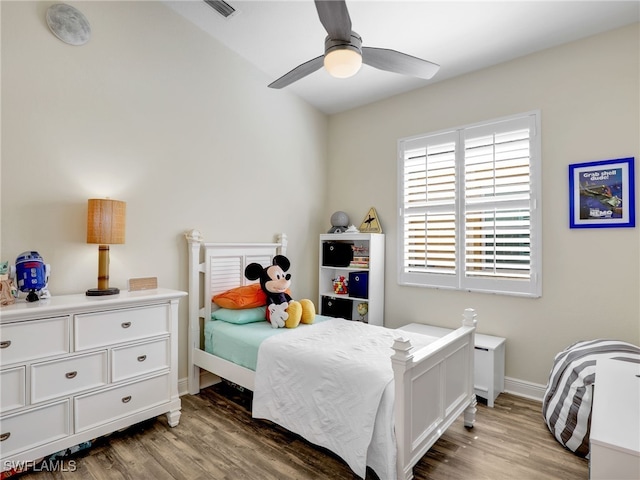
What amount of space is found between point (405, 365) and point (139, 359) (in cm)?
168

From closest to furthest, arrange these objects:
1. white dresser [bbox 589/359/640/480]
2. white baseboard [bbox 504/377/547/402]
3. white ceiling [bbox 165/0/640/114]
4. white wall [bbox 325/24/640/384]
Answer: white dresser [bbox 589/359/640/480] → white ceiling [bbox 165/0/640/114] → white wall [bbox 325/24/640/384] → white baseboard [bbox 504/377/547/402]

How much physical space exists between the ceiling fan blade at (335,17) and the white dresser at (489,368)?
2456 millimetres

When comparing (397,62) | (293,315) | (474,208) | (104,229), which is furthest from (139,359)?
(474,208)

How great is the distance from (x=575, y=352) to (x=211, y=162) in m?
3.26

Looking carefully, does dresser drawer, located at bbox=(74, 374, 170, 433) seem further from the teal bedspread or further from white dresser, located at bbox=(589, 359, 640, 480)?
white dresser, located at bbox=(589, 359, 640, 480)

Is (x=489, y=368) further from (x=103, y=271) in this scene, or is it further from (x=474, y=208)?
(x=103, y=271)

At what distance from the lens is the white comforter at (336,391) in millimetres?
1724

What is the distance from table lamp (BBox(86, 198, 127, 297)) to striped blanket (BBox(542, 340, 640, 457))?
9.93 feet

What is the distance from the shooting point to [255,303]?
2887 mm

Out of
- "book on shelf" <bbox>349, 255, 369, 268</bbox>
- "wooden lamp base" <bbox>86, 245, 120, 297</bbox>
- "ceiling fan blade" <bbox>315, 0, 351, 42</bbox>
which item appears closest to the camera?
"ceiling fan blade" <bbox>315, 0, 351, 42</bbox>

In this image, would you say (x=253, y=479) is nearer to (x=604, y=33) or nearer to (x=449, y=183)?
(x=449, y=183)

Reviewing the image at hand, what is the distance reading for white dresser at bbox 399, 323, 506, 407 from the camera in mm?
2713

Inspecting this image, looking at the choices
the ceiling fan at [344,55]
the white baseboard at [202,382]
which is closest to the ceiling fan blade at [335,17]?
the ceiling fan at [344,55]

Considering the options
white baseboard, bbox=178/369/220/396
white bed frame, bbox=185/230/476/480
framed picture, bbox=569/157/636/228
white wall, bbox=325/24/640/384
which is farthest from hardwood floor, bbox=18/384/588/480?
framed picture, bbox=569/157/636/228
